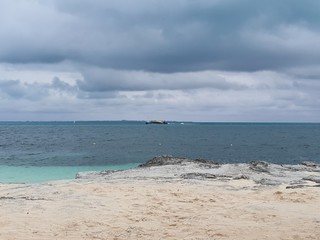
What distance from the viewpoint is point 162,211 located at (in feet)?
45.2

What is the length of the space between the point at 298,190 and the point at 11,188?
43.5 ft

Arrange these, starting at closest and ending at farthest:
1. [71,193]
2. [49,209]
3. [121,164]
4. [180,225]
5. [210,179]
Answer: [180,225], [49,209], [71,193], [210,179], [121,164]

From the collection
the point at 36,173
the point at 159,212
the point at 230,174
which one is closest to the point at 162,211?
the point at 159,212

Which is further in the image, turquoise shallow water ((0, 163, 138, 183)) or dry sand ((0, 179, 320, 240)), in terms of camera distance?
turquoise shallow water ((0, 163, 138, 183))

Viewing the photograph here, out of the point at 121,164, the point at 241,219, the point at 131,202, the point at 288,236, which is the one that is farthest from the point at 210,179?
the point at 121,164

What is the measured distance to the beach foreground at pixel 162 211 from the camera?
36.6 ft

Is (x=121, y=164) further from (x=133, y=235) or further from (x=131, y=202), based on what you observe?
(x=133, y=235)

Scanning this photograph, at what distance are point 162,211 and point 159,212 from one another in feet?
0.63

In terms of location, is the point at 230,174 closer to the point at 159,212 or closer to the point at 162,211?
the point at 162,211

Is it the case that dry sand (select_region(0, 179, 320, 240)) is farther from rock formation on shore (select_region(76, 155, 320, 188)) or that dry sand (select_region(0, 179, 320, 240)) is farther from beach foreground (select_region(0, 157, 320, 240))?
rock formation on shore (select_region(76, 155, 320, 188))

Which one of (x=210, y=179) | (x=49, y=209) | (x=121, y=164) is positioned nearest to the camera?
(x=49, y=209)

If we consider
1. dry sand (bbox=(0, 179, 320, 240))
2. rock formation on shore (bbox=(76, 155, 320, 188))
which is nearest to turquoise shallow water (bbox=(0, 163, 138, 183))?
rock formation on shore (bbox=(76, 155, 320, 188))

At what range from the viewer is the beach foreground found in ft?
36.6

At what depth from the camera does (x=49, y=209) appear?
45.0ft
